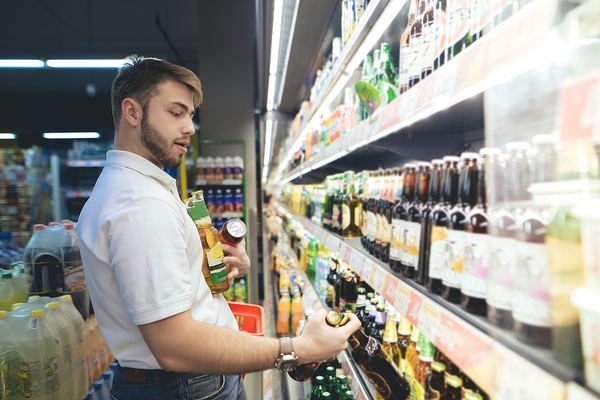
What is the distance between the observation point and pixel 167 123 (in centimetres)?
112

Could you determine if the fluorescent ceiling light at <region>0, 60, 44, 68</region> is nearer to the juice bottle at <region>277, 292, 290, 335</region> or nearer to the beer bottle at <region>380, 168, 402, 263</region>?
the juice bottle at <region>277, 292, 290, 335</region>

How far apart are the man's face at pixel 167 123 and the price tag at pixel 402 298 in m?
0.84

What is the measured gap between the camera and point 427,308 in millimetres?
879

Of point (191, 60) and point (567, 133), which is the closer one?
point (567, 133)

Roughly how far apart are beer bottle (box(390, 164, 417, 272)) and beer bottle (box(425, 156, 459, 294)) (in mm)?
161

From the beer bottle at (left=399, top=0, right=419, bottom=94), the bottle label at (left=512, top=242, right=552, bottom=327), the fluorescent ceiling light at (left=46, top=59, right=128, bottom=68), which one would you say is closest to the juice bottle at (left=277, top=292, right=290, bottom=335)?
the beer bottle at (left=399, top=0, right=419, bottom=94)

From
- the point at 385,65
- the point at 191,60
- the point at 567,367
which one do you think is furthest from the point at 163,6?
the point at 567,367

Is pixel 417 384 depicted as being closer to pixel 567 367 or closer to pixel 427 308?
pixel 427 308

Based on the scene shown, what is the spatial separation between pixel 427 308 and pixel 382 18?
1117 millimetres

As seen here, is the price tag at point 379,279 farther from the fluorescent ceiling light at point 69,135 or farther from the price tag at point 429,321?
the fluorescent ceiling light at point 69,135

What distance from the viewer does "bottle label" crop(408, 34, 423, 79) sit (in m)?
1.19

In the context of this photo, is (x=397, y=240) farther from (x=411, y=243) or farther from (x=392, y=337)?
(x=392, y=337)

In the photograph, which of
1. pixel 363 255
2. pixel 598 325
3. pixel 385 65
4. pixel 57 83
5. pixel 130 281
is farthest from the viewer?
pixel 57 83

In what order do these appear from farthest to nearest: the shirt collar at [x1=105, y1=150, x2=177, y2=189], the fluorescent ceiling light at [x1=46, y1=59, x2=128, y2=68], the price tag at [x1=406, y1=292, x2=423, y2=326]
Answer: the fluorescent ceiling light at [x1=46, y1=59, x2=128, y2=68] < the shirt collar at [x1=105, y1=150, x2=177, y2=189] < the price tag at [x1=406, y1=292, x2=423, y2=326]
